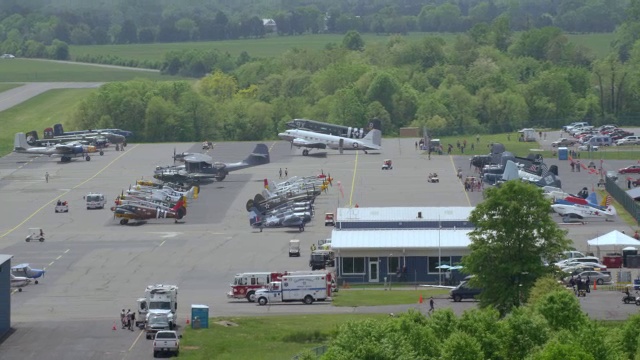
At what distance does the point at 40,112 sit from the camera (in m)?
166

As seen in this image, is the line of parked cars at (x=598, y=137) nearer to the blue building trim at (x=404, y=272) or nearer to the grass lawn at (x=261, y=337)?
the blue building trim at (x=404, y=272)

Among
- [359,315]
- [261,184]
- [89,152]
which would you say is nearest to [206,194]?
[261,184]

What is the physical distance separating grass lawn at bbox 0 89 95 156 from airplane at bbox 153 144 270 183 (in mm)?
38707

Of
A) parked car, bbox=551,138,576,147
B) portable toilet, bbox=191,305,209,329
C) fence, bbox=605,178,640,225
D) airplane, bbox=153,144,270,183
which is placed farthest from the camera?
parked car, bbox=551,138,576,147

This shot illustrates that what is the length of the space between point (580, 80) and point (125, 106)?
151 feet

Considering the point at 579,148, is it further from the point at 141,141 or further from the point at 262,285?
the point at 262,285

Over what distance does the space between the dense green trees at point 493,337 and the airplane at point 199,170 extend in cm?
5477

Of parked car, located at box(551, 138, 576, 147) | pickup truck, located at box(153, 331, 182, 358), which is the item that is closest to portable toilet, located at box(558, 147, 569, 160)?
parked car, located at box(551, 138, 576, 147)

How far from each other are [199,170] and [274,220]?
63.2 ft

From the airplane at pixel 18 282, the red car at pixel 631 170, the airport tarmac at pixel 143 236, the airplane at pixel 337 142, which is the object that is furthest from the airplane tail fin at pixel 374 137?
the airplane at pixel 18 282

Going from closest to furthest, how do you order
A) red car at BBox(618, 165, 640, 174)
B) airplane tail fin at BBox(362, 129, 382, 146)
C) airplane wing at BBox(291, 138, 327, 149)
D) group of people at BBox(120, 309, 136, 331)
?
group of people at BBox(120, 309, 136, 331) < red car at BBox(618, 165, 640, 174) < airplane tail fin at BBox(362, 129, 382, 146) < airplane wing at BBox(291, 138, 327, 149)

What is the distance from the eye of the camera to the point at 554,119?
146750mm

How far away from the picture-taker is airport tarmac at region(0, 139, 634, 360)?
61.2 metres

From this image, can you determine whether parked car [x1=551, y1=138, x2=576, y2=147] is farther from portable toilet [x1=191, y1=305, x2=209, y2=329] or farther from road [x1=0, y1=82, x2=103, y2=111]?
road [x1=0, y1=82, x2=103, y2=111]
